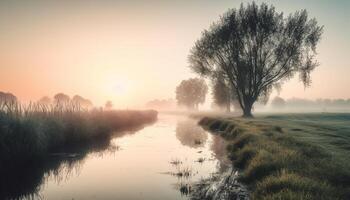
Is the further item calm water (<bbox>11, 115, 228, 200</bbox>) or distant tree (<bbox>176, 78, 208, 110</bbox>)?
distant tree (<bbox>176, 78, 208, 110</bbox>)

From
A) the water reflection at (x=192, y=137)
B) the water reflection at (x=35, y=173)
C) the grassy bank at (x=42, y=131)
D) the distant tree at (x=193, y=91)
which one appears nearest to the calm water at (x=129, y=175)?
the water reflection at (x=35, y=173)

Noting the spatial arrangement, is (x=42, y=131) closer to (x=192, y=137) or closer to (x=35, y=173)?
(x=35, y=173)

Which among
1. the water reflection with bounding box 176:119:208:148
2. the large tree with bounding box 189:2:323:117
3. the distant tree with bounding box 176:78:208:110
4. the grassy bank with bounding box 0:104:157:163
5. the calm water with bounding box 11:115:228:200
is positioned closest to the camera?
the calm water with bounding box 11:115:228:200

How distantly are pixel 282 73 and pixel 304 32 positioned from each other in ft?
22.5

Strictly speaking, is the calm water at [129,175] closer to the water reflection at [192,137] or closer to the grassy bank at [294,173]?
the grassy bank at [294,173]

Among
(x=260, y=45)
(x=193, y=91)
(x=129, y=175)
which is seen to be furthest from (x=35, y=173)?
(x=193, y=91)

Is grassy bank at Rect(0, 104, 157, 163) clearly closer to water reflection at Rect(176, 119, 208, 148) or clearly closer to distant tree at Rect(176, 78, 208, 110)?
water reflection at Rect(176, 119, 208, 148)

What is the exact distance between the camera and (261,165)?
11266mm

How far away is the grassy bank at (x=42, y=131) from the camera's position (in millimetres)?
13070

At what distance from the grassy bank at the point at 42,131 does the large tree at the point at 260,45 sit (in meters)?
24.5

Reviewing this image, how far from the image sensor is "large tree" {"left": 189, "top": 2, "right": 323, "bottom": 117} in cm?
4288

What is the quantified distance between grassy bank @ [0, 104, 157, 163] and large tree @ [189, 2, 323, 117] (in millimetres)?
24532

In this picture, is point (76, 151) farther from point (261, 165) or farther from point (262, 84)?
point (262, 84)

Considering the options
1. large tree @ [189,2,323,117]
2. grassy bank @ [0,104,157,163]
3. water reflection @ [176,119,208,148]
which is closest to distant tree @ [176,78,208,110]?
large tree @ [189,2,323,117]
